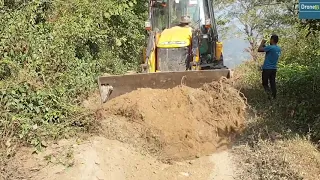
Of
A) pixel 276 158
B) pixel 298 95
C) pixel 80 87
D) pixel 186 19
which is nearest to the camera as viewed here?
pixel 276 158

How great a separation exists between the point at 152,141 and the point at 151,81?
179 cm

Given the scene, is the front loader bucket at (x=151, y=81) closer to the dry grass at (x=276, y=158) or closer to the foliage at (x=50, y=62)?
the foliage at (x=50, y=62)

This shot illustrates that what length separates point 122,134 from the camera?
6.91 meters

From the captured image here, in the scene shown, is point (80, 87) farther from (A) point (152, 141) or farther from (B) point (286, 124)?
(B) point (286, 124)

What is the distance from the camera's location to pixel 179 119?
23.6 ft

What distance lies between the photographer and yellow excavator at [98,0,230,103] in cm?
824

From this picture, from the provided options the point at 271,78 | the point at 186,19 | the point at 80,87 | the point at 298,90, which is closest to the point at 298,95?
the point at 298,90

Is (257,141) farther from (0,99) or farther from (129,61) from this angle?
(129,61)

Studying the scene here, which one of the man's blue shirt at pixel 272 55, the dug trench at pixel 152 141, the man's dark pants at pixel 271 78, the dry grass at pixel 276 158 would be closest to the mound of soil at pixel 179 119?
the dug trench at pixel 152 141

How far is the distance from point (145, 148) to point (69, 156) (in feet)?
4.30

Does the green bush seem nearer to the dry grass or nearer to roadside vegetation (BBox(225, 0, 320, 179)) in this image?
roadside vegetation (BBox(225, 0, 320, 179))

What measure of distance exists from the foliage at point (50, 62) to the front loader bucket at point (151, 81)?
56 cm

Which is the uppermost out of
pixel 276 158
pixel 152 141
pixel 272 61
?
pixel 272 61

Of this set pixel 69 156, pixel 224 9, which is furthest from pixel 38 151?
pixel 224 9
